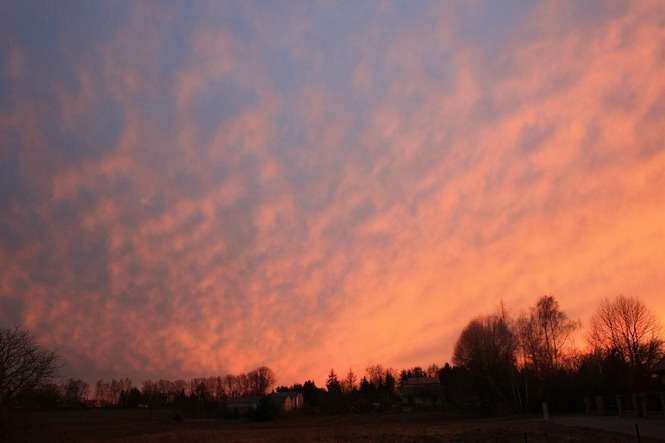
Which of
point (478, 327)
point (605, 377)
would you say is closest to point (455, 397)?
point (478, 327)

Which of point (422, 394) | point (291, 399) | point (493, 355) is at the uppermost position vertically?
point (493, 355)

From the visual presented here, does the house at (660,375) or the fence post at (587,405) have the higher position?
the house at (660,375)

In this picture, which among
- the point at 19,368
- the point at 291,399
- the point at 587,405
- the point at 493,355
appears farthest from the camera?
the point at 291,399

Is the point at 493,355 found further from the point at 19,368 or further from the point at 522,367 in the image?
the point at 19,368

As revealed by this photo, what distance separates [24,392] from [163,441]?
1390cm

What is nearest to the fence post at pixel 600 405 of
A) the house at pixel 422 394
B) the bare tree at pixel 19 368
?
the bare tree at pixel 19 368

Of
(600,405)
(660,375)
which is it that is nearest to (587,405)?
(600,405)

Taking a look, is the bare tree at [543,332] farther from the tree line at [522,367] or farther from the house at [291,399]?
the house at [291,399]

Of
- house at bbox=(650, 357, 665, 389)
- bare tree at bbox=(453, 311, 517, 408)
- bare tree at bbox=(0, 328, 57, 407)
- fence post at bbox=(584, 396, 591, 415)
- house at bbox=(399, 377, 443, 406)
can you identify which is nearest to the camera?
bare tree at bbox=(0, 328, 57, 407)

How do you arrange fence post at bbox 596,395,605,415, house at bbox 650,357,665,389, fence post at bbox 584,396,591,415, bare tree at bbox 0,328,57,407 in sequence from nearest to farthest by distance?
1. bare tree at bbox 0,328,57,407
2. house at bbox 650,357,665,389
3. fence post at bbox 596,395,605,415
4. fence post at bbox 584,396,591,415

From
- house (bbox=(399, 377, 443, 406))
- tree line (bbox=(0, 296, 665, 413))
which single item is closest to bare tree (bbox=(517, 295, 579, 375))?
tree line (bbox=(0, 296, 665, 413))

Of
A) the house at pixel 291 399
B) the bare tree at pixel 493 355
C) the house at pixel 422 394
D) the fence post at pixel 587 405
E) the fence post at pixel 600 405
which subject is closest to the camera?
the fence post at pixel 600 405

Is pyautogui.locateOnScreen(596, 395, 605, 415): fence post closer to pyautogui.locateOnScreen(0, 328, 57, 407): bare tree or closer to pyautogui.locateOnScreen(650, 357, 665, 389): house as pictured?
pyautogui.locateOnScreen(650, 357, 665, 389): house

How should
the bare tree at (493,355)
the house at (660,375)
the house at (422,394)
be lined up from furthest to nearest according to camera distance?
the house at (422,394) → the bare tree at (493,355) → the house at (660,375)
